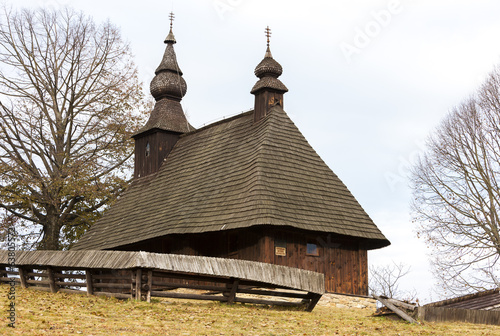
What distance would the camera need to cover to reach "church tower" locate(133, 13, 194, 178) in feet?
100

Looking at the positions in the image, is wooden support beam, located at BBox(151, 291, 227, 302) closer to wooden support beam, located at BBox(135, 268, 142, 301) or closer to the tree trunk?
wooden support beam, located at BBox(135, 268, 142, 301)

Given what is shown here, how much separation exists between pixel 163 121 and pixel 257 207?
462 inches

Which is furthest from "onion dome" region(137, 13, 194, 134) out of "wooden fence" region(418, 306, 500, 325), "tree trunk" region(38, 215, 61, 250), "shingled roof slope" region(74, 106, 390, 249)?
"wooden fence" region(418, 306, 500, 325)

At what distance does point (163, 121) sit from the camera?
30906mm

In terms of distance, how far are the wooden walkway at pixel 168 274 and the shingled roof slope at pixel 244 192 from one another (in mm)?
3081

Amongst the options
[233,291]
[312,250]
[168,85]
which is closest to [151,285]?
[233,291]

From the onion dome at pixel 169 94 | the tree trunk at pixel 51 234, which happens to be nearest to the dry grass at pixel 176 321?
the onion dome at pixel 169 94

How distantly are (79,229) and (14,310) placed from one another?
21.4 meters

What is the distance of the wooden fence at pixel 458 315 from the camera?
15.2 m

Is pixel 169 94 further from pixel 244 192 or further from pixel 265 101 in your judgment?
pixel 244 192

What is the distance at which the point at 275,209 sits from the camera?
2042cm

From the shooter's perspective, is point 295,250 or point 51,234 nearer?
point 295,250

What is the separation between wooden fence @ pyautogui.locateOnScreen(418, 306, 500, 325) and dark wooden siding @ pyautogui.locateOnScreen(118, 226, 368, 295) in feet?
20.1

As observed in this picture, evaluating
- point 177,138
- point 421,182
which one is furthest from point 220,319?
point 177,138
